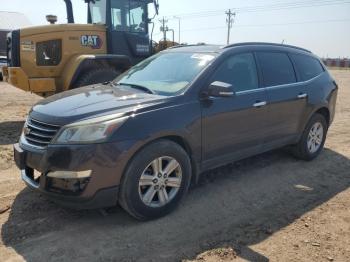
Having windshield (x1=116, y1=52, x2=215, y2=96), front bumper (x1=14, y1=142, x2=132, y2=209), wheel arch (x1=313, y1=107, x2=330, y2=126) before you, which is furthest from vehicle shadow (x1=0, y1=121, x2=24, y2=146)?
wheel arch (x1=313, y1=107, x2=330, y2=126)

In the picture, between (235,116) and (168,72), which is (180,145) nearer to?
(235,116)

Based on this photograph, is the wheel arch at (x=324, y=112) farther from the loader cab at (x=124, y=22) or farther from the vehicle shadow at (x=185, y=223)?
the loader cab at (x=124, y=22)

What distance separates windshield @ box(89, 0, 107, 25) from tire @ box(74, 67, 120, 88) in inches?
54.2

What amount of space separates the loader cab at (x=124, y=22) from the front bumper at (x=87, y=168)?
6.19 meters

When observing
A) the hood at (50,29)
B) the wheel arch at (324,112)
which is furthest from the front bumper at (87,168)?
the hood at (50,29)

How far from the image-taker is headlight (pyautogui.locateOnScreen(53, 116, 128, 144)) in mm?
3553

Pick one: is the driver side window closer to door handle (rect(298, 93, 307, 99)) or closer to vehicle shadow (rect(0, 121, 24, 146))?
door handle (rect(298, 93, 307, 99))

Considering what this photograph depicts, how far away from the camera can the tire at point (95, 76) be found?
8539mm

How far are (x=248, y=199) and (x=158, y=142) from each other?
4.69ft

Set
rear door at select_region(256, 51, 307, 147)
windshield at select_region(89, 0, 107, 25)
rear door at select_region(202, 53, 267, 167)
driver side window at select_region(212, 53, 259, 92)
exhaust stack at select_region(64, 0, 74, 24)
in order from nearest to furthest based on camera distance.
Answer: rear door at select_region(202, 53, 267, 167)
driver side window at select_region(212, 53, 259, 92)
rear door at select_region(256, 51, 307, 147)
windshield at select_region(89, 0, 107, 25)
exhaust stack at select_region(64, 0, 74, 24)

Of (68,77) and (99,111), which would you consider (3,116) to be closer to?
(68,77)

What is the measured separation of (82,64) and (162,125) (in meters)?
5.24

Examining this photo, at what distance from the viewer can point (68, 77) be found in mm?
8664

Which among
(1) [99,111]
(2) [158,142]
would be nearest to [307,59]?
(2) [158,142]
